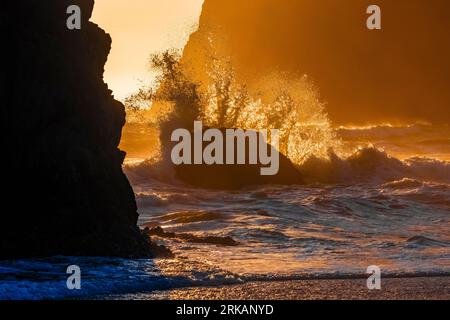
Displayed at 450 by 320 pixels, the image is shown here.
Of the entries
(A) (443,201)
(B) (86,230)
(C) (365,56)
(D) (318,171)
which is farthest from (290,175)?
(C) (365,56)

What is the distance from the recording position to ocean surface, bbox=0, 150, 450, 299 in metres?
11.0

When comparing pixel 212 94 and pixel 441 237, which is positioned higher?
pixel 212 94

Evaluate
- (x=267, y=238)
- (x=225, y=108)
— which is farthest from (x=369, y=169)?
(x=267, y=238)

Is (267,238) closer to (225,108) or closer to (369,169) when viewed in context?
(225,108)

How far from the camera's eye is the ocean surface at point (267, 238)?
11.0 m

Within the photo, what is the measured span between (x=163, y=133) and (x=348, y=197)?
8.59 m

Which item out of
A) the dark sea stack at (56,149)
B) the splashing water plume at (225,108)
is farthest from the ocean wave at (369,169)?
the dark sea stack at (56,149)

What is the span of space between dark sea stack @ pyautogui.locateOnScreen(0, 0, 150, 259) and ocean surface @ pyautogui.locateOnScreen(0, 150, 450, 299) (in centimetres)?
36

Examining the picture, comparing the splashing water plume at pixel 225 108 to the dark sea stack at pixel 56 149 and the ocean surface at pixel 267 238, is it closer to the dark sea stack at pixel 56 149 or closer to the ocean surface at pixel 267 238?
the ocean surface at pixel 267 238

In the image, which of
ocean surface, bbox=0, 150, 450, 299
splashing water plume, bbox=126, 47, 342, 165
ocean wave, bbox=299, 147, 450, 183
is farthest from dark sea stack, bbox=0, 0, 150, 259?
ocean wave, bbox=299, 147, 450, 183

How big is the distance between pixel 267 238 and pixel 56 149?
5479 mm

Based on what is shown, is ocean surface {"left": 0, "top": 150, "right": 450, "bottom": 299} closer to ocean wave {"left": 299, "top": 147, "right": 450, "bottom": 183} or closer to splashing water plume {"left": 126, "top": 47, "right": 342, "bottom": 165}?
ocean wave {"left": 299, "top": 147, "right": 450, "bottom": 183}

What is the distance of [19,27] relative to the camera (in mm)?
12078
